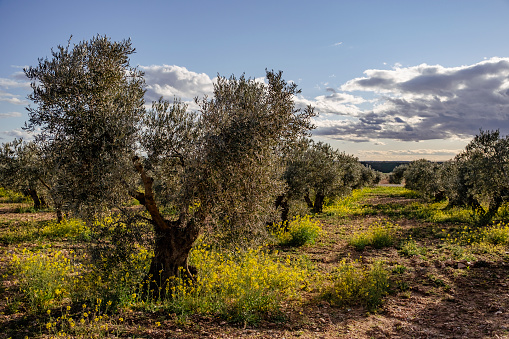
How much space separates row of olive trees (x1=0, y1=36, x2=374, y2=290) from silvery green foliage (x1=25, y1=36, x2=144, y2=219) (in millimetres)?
23

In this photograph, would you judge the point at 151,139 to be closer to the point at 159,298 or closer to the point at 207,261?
the point at 159,298

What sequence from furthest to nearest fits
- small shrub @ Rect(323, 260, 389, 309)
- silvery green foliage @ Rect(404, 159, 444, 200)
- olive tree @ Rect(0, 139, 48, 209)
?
silvery green foliage @ Rect(404, 159, 444, 200)
olive tree @ Rect(0, 139, 48, 209)
small shrub @ Rect(323, 260, 389, 309)

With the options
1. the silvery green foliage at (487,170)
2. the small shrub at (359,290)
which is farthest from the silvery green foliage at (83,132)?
the silvery green foliage at (487,170)

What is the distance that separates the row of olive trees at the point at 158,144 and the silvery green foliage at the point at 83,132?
0.02 m

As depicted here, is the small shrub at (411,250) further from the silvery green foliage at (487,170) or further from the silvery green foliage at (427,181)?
the silvery green foliage at (427,181)

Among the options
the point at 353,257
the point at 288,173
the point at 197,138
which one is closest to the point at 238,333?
the point at 197,138

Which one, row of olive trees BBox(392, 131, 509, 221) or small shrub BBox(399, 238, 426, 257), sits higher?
row of olive trees BBox(392, 131, 509, 221)

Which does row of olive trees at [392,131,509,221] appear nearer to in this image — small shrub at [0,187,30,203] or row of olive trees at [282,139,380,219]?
→ row of olive trees at [282,139,380,219]

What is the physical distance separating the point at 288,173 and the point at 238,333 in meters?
12.3

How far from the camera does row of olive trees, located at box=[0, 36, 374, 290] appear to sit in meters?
6.89

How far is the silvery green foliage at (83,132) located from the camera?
22.1 feet

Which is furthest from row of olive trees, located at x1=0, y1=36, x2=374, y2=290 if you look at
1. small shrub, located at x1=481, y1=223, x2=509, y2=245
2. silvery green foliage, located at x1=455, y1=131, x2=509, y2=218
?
silvery green foliage, located at x1=455, y1=131, x2=509, y2=218

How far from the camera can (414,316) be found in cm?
817

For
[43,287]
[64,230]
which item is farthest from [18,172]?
[43,287]
